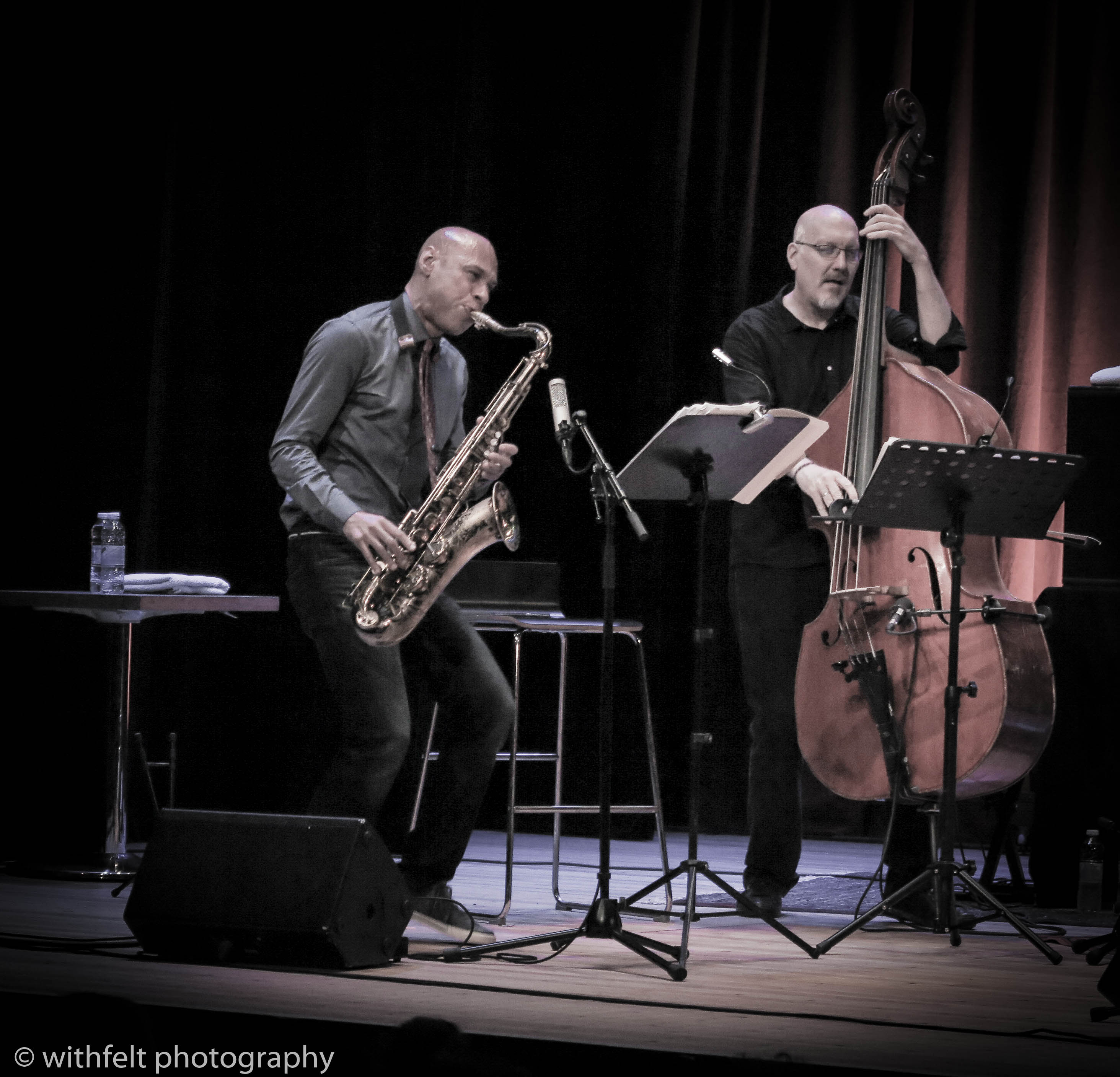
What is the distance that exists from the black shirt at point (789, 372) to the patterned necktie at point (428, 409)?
784 millimetres

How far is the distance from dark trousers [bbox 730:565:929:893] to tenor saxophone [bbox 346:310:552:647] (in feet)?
2.31

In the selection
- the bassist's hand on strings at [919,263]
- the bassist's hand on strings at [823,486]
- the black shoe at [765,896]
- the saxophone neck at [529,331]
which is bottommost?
the black shoe at [765,896]

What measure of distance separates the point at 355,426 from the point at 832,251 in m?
1.35

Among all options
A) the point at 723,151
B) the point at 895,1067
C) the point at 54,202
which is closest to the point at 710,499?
the point at 895,1067

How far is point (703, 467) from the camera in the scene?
138 inches

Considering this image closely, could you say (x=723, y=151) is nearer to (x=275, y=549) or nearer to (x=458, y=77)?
(x=458, y=77)

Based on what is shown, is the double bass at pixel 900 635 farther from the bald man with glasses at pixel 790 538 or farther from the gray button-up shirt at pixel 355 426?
the gray button-up shirt at pixel 355 426

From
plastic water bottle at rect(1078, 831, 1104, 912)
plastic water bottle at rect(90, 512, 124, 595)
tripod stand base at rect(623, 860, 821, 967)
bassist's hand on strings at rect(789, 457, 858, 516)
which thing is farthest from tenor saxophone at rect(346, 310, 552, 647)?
plastic water bottle at rect(1078, 831, 1104, 912)

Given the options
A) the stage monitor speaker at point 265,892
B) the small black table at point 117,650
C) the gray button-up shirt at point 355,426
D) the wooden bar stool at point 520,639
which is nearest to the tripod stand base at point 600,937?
the stage monitor speaker at point 265,892

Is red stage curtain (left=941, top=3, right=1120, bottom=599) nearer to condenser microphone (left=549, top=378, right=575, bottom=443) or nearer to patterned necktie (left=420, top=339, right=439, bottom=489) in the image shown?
patterned necktie (left=420, top=339, right=439, bottom=489)

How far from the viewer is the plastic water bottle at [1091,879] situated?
4234 mm

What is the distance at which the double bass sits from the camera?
3754mm

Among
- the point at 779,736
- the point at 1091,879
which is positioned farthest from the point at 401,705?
the point at 1091,879

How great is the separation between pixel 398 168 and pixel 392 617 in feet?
9.02
